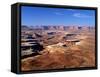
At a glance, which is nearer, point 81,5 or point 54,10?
point 54,10

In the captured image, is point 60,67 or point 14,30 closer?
point 14,30

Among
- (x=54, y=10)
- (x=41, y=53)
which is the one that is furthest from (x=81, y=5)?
(x=41, y=53)

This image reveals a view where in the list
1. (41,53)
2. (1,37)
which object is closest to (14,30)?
(1,37)

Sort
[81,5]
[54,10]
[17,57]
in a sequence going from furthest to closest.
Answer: [81,5] < [54,10] < [17,57]

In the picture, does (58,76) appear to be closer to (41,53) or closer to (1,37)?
(41,53)

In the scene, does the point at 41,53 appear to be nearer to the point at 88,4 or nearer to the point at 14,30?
the point at 14,30

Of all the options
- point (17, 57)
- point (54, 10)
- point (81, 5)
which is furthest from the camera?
point (81, 5)

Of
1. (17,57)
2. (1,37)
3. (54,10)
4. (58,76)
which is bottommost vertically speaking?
(58,76)

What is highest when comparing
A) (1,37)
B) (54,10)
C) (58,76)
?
(54,10)

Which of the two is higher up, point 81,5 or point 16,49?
point 81,5

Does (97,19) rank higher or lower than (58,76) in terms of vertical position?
higher
